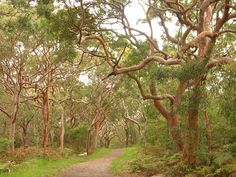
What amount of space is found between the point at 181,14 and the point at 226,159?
6300mm

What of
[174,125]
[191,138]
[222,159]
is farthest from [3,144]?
[222,159]


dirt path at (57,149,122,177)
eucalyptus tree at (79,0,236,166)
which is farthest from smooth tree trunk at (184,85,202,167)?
dirt path at (57,149,122,177)

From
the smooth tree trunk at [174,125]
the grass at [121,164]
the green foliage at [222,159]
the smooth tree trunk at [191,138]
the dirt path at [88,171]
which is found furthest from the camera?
the grass at [121,164]

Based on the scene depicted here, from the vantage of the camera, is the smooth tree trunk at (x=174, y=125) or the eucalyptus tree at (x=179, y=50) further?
the smooth tree trunk at (x=174, y=125)

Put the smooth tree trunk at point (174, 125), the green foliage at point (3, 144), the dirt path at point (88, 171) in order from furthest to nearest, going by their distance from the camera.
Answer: the green foliage at point (3, 144), the dirt path at point (88, 171), the smooth tree trunk at point (174, 125)

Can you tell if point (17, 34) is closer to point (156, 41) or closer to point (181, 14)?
point (156, 41)

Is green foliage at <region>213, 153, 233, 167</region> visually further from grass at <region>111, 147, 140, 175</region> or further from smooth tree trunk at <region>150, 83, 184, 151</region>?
grass at <region>111, 147, 140, 175</region>

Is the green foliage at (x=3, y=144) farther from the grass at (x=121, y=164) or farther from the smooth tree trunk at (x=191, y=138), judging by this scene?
the smooth tree trunk at (x=191, y=138)

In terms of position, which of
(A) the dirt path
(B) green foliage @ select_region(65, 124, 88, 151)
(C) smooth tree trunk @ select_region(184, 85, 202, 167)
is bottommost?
(A) the dirt path

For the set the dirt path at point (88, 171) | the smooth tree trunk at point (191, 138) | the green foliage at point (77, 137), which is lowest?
the dirt path at point (88, 171)

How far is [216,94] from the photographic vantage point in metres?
13.0

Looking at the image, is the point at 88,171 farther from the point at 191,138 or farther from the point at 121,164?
the point at 191,138

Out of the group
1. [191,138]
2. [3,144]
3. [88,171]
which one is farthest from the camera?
[3,144]

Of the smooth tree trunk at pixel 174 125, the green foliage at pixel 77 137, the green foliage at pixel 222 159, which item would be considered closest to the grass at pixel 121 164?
the smooth tree trunk at pixel 174 125
